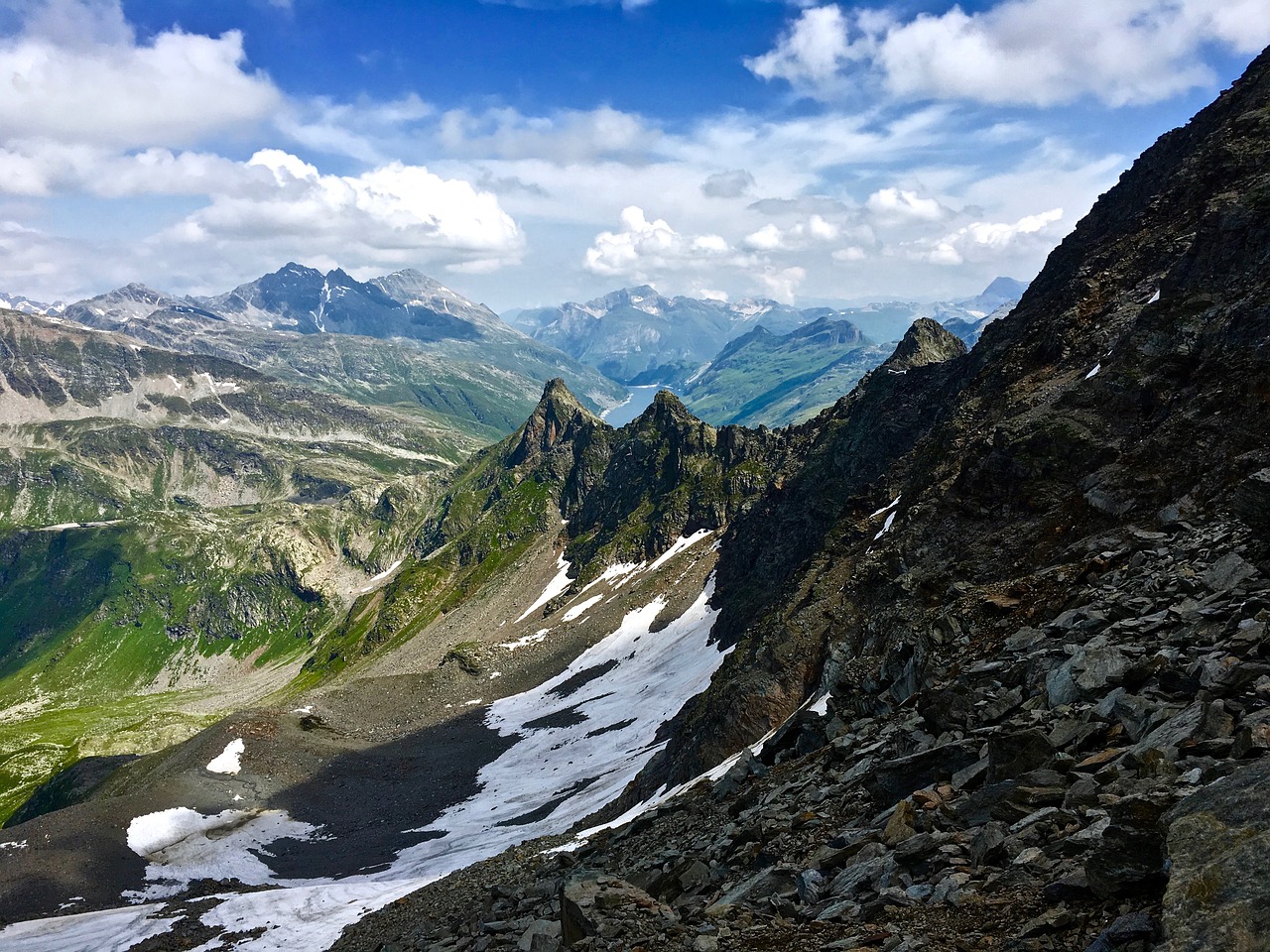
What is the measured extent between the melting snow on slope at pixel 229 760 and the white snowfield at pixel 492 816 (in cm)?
64

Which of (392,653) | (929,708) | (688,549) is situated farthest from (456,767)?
(929,708)

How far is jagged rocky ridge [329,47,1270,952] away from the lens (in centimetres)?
1191

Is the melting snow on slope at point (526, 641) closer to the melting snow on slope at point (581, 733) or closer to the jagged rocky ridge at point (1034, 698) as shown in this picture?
A: the melting snow on slope at point (581, 733)

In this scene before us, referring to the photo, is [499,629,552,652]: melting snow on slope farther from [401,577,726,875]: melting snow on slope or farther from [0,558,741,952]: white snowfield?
[0,558,741,952]: white snowfield

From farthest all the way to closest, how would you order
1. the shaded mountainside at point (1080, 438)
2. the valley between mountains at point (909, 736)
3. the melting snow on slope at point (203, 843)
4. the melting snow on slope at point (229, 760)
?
the melting snow on slope at point (229, 760) < the melting snow on slope at point (203, 843) < the shaded mountainside at point (1080, 438) < the valley between mountains at point (909, 736)

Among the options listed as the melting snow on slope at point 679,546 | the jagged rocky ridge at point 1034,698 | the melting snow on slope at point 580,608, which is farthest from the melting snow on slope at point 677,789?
the melting snow on slope at point 679,546

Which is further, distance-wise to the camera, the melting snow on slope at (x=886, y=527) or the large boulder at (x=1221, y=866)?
the melting snow on slope at (x=886, y=527)

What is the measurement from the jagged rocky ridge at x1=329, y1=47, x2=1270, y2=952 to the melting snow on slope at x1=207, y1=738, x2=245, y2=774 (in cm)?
7670

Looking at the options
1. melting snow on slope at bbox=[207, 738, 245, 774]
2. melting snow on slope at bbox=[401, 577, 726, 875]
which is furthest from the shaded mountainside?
melting snow on slope at bbox=[207, 738, 245, 774]

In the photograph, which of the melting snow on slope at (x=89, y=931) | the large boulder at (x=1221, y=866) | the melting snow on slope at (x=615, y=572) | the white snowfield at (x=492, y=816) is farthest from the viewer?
the melting snow on slope at (x=615, y=572)

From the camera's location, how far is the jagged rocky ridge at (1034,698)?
11906 millimetres

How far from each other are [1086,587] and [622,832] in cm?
2398

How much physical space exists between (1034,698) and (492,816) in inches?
3250

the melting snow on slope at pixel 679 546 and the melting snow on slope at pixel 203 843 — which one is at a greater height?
the melting snow on slope at pixel 679 546
